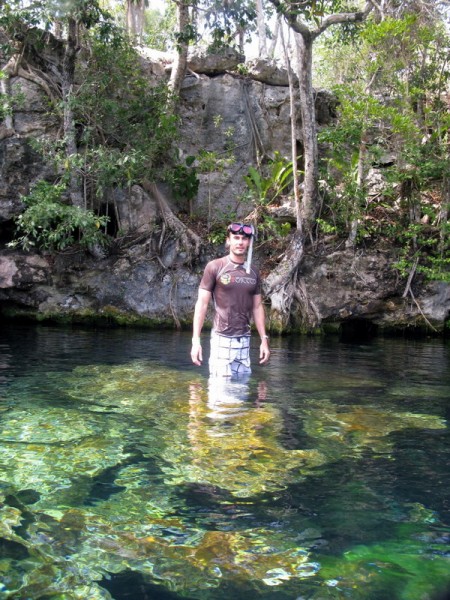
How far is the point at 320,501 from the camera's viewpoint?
3.62m

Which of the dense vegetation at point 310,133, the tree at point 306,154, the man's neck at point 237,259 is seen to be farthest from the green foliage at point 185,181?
the man's neck at point 237,259

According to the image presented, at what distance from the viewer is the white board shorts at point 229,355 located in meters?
6.49

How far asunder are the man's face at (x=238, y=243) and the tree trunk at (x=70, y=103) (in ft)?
27.6

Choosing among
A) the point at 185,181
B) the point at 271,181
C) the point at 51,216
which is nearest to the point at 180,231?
the point at 185,181

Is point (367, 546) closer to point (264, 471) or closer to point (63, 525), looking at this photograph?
point (264, 471)

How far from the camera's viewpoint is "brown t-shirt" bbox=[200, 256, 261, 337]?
20.6 feet

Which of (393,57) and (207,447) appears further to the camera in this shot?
(393,57)

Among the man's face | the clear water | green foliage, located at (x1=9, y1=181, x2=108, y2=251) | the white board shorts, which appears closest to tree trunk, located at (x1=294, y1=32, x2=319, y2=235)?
green foliage, located at (x1=9, y1=181, x2=108, y2=251)

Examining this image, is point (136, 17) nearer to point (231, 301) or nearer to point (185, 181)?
point (185, 181)

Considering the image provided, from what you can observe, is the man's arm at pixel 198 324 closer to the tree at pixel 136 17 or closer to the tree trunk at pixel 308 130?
the tree trunk at pixel 308 130

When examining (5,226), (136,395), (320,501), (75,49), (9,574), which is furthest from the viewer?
(5,226)

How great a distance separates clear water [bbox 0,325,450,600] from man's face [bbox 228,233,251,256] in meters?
1.51

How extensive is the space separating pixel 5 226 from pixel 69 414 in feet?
38.9

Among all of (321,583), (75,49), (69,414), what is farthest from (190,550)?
(75,49)
